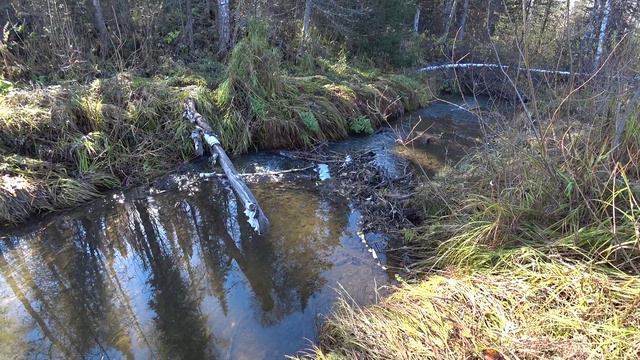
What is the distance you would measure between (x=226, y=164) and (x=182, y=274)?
1.90 metres

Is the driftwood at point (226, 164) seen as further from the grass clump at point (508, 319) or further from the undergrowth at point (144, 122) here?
the grass clump at point (508, 319)

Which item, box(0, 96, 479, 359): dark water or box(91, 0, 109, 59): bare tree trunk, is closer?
box(0, 96, 479, 359): dark water

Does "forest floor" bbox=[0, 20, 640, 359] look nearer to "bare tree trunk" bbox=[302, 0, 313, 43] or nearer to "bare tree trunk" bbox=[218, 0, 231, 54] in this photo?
"bare tree trunk" bbox=[218, 0, 231, 54]

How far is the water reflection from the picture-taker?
3.56 meters

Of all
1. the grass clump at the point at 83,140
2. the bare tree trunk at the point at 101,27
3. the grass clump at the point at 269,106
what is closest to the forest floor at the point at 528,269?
the grass clump at the point at 269,106

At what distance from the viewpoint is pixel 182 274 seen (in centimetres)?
434

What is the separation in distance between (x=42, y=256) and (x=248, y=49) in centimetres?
452

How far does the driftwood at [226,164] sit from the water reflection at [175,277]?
0.20 metres

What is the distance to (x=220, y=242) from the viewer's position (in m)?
4.88

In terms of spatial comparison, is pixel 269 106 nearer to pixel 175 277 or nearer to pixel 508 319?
pixel 175 277

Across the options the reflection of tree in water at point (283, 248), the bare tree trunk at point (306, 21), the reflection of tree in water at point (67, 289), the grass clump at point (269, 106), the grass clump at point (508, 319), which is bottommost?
the reflection of tree in water at point (283, 248)

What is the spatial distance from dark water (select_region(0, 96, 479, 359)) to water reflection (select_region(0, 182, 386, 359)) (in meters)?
0.01

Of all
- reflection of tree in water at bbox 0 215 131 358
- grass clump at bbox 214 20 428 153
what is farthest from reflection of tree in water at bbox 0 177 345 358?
grass clump at bbox 214 20 428 153

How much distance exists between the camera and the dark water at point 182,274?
11.7 feet
